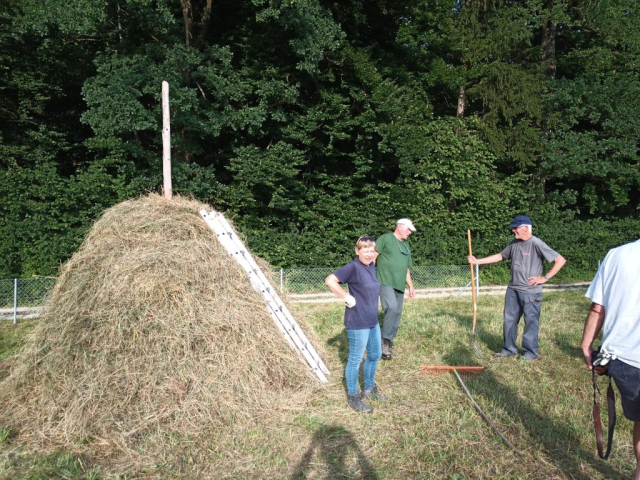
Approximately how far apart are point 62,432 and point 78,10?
429 inches

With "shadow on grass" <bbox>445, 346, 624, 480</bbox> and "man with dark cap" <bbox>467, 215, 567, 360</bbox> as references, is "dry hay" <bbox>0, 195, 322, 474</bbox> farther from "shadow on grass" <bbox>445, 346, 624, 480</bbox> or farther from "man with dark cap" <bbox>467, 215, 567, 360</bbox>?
"man with dark cap" <bbox>467, 215, 567, 360</bbox>

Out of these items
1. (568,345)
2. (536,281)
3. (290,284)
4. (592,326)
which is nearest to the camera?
(592,326)

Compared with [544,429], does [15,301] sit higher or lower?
higher

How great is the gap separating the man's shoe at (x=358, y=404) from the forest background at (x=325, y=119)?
966cm

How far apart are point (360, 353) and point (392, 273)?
1.77 m

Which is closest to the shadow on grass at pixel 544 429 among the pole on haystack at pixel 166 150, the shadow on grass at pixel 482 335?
the shadow on grass at pixel 482 335

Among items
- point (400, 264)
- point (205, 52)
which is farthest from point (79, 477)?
point (205, 52)

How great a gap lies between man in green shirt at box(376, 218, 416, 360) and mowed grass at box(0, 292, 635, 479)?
485 mm

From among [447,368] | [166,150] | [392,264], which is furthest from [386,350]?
[166,150]

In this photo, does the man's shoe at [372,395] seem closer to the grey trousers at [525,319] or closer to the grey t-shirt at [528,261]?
the grey trousers at [525,319]

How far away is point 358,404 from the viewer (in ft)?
15.5

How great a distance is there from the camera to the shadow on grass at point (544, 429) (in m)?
3.75

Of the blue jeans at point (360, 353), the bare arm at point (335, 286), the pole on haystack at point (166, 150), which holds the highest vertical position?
the pole on haystack at point (166, 150)

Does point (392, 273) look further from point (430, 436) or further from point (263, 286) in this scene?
point (430, 436)
